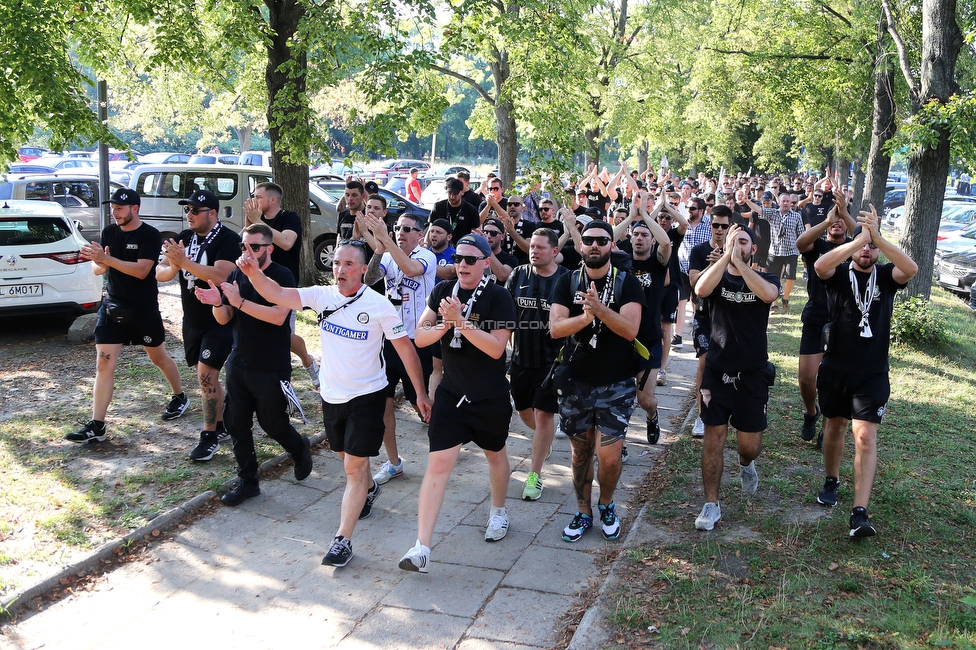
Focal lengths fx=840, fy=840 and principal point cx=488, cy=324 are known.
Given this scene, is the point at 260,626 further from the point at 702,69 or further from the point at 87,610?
the point at 702,69

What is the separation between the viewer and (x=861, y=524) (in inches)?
211

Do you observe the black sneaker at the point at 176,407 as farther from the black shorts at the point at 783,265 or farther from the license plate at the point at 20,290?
the black shorts at the point at 783,265

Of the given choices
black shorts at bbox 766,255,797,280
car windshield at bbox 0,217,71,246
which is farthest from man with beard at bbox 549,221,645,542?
black shorts at bbox 766,255,797,280

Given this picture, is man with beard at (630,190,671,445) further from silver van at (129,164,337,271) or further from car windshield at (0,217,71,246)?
silver van at (129,164,337,271)

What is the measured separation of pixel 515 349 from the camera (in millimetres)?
Answer: 6344

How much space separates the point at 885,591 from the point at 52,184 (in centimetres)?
1793

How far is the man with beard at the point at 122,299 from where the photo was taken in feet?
23.5

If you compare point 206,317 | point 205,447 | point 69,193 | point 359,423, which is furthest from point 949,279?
point 69,193

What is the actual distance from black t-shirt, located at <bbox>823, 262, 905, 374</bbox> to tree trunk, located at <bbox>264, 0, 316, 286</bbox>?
7.10 meters

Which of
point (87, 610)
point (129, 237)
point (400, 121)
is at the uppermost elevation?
point (400, 121)

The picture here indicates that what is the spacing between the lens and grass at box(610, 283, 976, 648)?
4.34 metres

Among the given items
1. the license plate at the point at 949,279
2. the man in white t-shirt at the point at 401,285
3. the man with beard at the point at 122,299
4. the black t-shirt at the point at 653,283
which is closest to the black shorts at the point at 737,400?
the black t-shirt at the point at 653,283

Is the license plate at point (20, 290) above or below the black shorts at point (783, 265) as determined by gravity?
below

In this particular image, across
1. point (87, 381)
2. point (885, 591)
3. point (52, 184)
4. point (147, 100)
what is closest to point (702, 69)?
point (147, 100)
